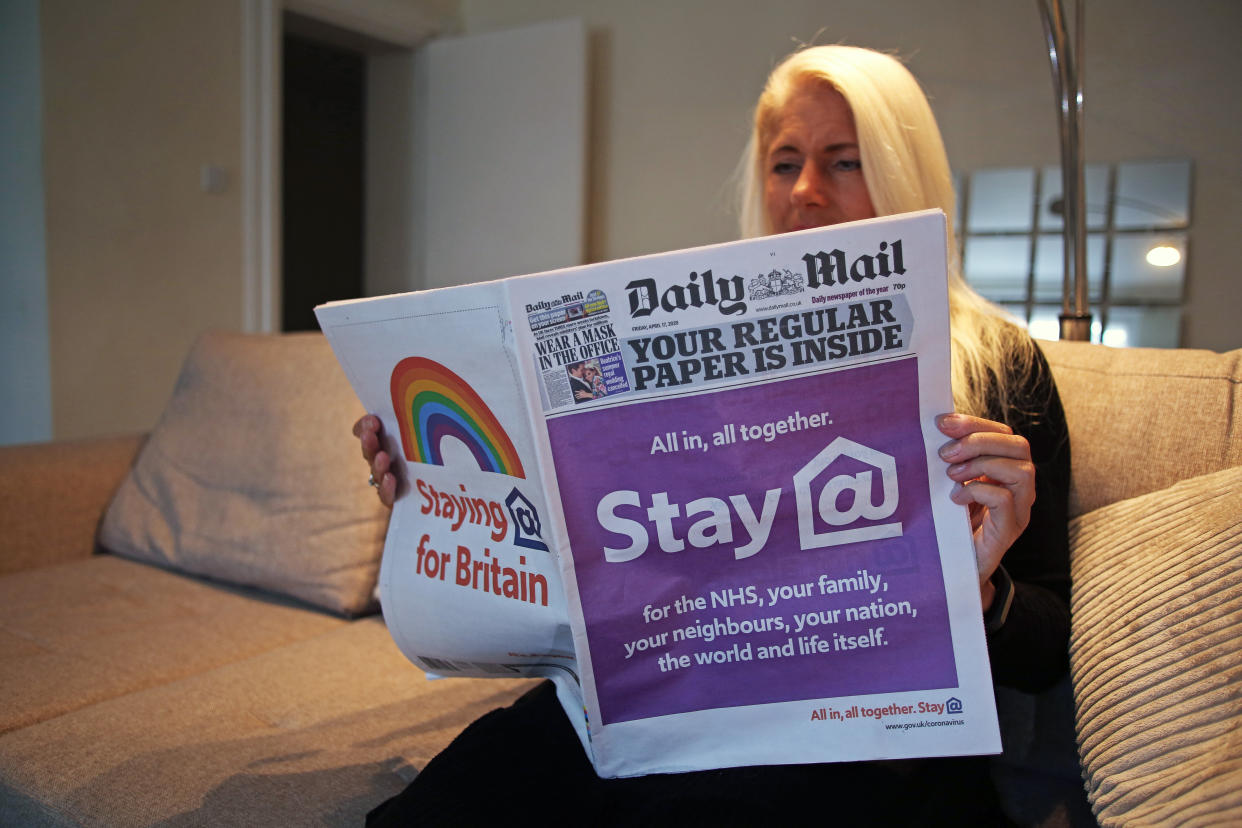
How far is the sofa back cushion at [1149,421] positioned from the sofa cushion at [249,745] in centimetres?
70

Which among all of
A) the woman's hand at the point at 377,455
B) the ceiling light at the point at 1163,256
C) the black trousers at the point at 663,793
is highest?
the ceiling light at the point at 1163,256

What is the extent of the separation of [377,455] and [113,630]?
0.63m

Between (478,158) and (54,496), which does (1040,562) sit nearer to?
(54,496)

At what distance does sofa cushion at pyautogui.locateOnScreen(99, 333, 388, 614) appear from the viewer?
1296 mm

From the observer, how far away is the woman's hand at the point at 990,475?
59 centimetres

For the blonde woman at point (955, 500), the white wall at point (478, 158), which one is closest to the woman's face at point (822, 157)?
the blonde woman at point (955, 500)

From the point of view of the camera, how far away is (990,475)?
1.98ft

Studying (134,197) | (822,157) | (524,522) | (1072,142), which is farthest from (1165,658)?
(134,197)

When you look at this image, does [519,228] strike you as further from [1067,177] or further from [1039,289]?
[1067,177]

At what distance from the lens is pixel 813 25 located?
3047 mm

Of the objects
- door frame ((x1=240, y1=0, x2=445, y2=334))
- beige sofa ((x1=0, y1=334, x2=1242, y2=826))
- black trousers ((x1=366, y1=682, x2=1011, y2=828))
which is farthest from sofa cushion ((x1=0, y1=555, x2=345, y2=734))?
door frame ((x1=240, y1=0, x2=445, y2=334))

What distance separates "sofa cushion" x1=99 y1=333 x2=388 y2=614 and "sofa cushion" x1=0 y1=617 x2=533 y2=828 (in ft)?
0.65

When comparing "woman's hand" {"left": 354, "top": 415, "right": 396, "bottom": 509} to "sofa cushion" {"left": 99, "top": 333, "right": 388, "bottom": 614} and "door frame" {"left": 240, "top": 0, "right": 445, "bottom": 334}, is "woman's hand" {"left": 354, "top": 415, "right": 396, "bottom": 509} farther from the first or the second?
"door frame" {"left": 240, "top": 0, "right": 445, "bottom": 334}

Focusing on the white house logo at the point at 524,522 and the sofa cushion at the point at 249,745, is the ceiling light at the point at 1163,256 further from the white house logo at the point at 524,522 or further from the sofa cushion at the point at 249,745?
the white house logo at the point at 524,522
